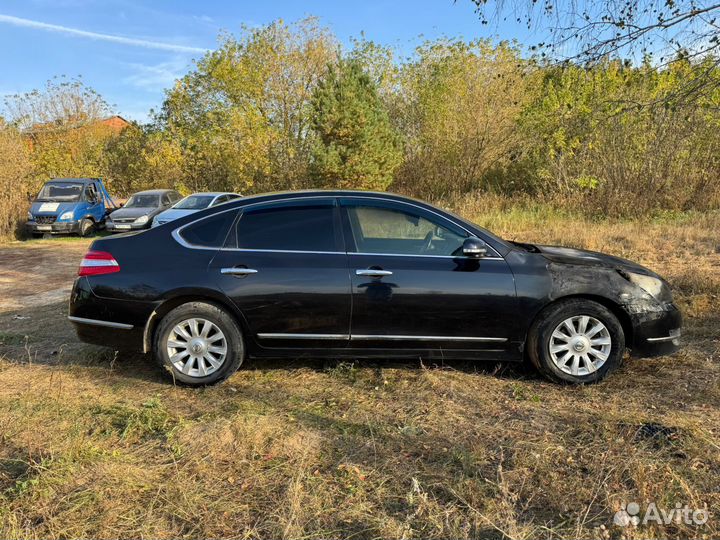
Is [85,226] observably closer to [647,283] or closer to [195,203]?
[195,203]

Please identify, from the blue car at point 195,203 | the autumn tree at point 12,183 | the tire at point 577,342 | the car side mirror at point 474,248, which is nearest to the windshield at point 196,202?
the blue car at point 195,203

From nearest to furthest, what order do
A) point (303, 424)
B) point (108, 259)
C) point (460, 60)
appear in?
1. point (303, 424)
2. point (108, 259)
3. point (460, 60)

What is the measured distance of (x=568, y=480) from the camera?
2.72 meters

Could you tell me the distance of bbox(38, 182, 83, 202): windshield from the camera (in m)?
16.6

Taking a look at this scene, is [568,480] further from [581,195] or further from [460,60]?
[460,60]

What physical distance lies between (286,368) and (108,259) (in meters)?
1.78

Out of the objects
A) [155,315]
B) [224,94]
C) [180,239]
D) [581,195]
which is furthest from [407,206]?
[224,94]

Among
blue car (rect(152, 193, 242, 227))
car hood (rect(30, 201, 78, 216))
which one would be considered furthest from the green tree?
car hood (rect(30, 201, 78, 216))

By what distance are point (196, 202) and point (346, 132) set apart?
23.9ft

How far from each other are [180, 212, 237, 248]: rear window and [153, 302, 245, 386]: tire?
0.52 meters

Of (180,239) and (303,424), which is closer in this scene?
(303,424)

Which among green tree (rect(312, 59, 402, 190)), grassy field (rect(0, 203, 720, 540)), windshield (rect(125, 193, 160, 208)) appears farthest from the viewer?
green tree (rect(312, 59, 402, 190))

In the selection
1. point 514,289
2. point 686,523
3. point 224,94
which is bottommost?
point 686,523

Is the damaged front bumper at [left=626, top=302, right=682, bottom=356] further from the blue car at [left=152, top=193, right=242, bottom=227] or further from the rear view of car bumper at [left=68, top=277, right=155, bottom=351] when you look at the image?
the blue car at [left=152, top=193, right=242, bottom=227]
